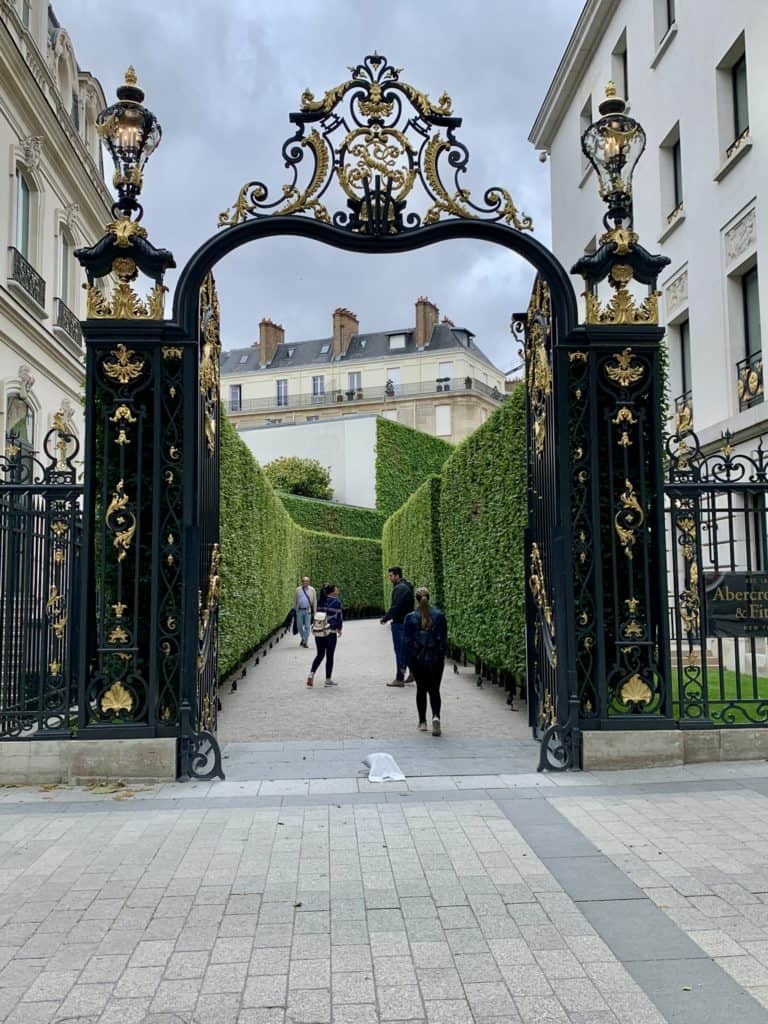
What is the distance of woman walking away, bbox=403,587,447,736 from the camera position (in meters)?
8.82

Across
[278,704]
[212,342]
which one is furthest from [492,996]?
[278,704]

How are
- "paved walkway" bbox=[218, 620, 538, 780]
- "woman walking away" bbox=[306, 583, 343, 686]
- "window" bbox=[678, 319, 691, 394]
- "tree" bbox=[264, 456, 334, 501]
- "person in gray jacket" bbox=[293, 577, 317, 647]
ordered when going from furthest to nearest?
"tree" bbox=[264, 456, 334, 501], "person in gray jacket" bbox=[293, 577, 317, 647], "window" bbox=[678, 319, 691, 394], "woman walking away" bbox=[306, 583, 343, 686], "paved walkway" bbox=[218, 620, 538, 780]

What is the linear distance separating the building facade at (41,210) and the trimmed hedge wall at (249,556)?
2.89 meters

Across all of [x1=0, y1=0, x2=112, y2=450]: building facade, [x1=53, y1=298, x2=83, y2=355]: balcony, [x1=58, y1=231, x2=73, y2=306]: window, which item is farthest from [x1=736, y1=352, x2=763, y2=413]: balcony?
[x1=58, y1=231, x2=73, y2=306]: window

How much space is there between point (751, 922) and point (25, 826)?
14.6 feet

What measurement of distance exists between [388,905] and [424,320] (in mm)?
61004

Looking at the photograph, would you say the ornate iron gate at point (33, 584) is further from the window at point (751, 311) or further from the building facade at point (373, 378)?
the building facade at point (373, 378)

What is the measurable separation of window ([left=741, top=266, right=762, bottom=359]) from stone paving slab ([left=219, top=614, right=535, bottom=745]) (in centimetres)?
662

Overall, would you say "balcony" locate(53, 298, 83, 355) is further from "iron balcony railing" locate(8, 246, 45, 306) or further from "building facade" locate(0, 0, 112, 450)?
"iron balcony railing" locate(8, 246, 45, 306)

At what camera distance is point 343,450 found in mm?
45031

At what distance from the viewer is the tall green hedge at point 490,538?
34.1ft

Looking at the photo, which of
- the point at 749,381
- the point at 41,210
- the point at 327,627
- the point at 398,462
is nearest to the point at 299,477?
the point at 398,462

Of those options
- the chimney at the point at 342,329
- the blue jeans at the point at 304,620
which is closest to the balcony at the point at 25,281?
the blue jeans at the point at 304,620

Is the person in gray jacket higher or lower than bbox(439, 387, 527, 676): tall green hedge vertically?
lower
